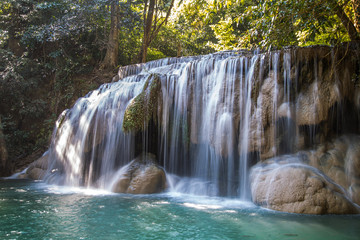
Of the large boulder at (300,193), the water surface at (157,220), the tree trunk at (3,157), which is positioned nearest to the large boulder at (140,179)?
the water surface at (157,220)

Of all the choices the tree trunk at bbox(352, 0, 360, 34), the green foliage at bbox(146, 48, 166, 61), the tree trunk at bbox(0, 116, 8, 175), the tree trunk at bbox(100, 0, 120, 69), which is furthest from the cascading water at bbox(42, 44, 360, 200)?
the green foliage at bbox(146, 48, 166, 61)

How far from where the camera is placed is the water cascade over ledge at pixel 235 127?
6703 mm

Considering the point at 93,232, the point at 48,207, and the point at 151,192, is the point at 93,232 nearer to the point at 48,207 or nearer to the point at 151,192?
the point at 48,207

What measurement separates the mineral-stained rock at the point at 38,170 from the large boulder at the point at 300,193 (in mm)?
8289

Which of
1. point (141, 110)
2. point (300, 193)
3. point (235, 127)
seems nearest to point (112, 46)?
point (141, 110)

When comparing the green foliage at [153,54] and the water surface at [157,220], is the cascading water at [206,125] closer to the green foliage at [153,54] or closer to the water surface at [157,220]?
the water surface at [157,220]

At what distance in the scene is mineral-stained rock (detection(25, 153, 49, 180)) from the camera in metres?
10.7

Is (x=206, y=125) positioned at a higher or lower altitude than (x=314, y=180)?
higher

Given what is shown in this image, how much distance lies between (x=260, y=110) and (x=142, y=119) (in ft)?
11.0

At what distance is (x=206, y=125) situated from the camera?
26.7 feet

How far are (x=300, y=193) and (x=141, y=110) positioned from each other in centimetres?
484

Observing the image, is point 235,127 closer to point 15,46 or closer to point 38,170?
point 38,170

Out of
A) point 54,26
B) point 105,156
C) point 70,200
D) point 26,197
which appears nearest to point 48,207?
point 70,200

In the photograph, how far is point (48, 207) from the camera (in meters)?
5.69
